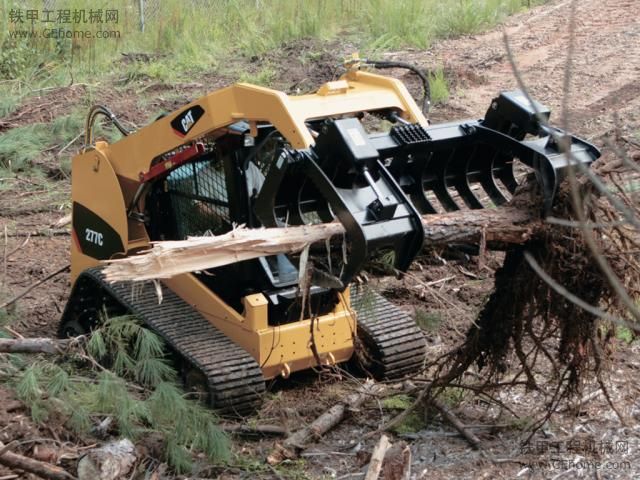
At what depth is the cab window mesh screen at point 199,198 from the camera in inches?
226

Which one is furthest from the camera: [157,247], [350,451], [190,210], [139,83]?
[139,83]

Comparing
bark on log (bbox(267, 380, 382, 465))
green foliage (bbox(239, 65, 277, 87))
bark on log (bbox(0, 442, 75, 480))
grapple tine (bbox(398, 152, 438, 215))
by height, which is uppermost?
grapple tine (bbox(398, 152, 438, 215))

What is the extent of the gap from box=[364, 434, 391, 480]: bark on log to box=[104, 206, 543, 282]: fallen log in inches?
38.5

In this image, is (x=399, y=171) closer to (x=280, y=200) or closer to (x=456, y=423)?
(x=280, y=200)

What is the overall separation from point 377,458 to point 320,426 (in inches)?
27.1

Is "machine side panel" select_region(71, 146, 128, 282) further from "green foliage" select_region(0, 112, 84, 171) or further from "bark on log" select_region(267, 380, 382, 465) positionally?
"green foliage" select_region(0, 112, 84, 171)

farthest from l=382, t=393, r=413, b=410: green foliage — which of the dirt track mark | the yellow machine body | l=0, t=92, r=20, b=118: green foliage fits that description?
l=0, t=92, r=20, b=118: green foliage

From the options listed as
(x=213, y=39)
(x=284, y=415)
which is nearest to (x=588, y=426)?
(x=284, y=415)

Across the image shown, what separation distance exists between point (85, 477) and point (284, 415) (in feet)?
4.42

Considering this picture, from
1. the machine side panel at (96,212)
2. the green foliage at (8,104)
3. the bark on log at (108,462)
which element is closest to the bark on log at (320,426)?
the bark on log at (108,462)

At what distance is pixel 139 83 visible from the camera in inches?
480

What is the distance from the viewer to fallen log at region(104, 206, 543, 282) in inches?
177

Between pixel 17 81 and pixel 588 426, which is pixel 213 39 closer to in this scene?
pixel 17 81

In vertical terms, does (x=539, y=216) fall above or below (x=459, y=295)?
above
